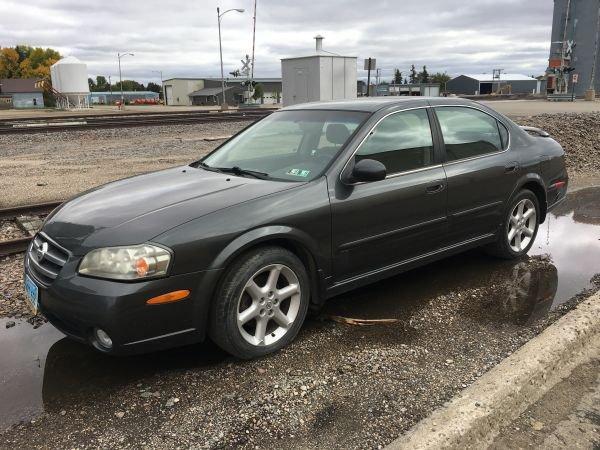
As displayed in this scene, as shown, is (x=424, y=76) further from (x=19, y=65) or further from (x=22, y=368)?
(x=22, y=368)

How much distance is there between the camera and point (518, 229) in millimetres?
5316

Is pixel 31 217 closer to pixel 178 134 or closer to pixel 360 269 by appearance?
pixel 360 269

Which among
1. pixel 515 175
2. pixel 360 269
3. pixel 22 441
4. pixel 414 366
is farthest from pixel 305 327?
pixel 515 175

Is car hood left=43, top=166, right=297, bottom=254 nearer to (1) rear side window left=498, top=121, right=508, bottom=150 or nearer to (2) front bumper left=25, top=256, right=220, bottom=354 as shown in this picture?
(2) front bumper left=25, top=256, right=220, bottom=354

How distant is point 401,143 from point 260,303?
1.76 m

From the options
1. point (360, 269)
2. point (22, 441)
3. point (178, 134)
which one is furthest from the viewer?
point (178, 134)

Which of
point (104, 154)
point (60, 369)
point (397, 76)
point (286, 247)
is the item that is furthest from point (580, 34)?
point (60, 369)

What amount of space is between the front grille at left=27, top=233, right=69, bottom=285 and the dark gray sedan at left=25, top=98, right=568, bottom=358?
14 mm

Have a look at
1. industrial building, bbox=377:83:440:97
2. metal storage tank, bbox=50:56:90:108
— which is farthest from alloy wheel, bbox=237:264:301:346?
metal storage tank, bbox=50:56:90:108

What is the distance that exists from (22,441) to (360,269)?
91.1 inches

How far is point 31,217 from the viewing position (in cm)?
693

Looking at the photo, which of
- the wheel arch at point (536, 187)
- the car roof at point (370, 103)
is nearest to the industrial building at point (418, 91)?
the wheel arch at point (536, 187)

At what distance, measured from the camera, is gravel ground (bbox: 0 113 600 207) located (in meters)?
9.58

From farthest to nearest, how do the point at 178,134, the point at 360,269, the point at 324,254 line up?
the point at 178,134 → the point at 360,269 → the point at 324,254
